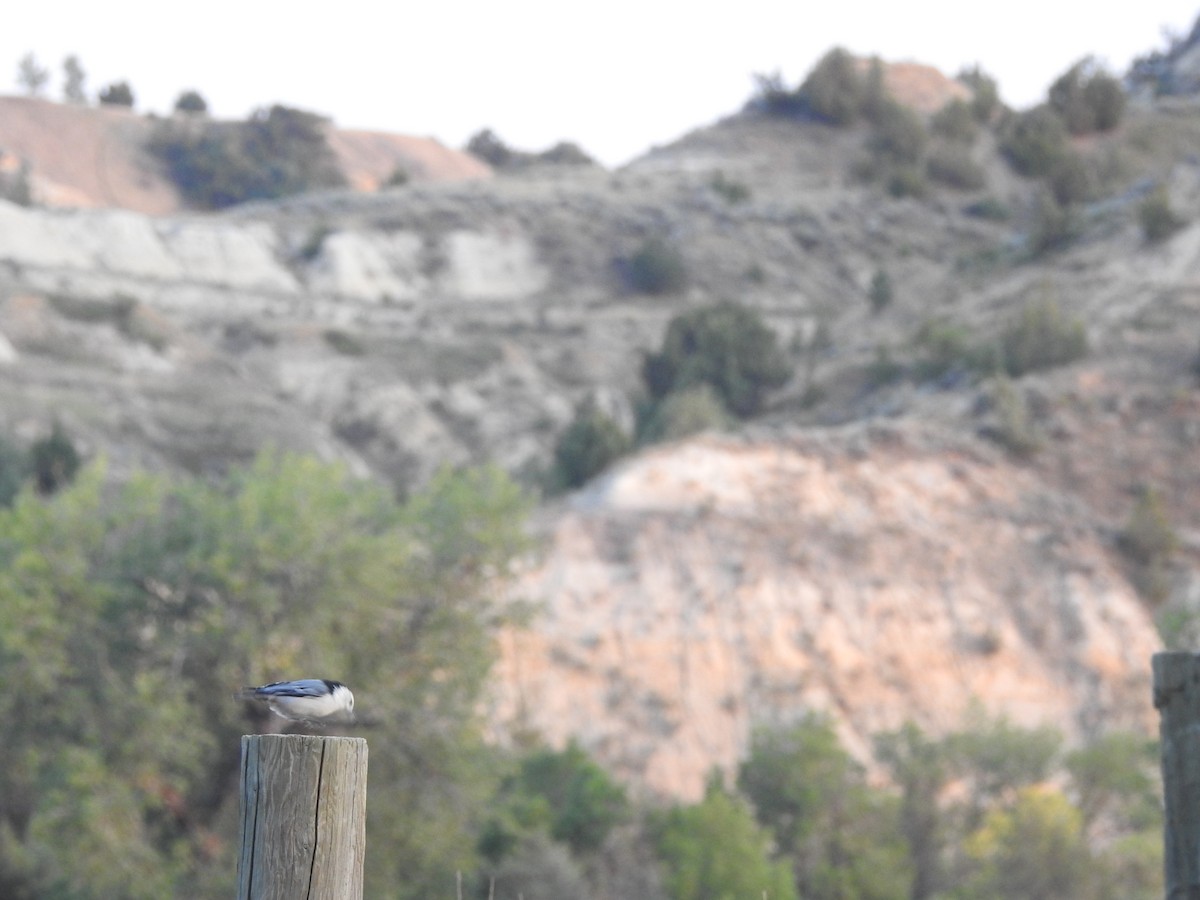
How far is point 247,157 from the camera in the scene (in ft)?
256

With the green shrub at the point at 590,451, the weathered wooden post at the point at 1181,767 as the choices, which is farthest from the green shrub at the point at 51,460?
the weathered wooden post at the point at 1181,767

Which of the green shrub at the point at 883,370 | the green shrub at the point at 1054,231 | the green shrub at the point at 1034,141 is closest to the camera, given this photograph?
the green shrub at the point at 883,370

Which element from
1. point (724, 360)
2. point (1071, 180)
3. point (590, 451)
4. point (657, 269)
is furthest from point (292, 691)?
point (1071, 180)

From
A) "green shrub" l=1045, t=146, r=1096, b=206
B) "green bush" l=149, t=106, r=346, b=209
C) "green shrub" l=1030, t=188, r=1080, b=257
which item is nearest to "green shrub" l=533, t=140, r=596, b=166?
"green bush" l=149, t=106, r=346, b=209

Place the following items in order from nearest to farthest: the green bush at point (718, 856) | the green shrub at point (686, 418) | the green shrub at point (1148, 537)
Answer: the green bush at point (718, 856)
the green shrub at point (1148, 537)
the green shrub at point (686, 418)

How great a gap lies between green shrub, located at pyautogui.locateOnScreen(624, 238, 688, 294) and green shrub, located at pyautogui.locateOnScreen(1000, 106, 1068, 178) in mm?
13508

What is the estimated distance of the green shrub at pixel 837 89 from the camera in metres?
65.8

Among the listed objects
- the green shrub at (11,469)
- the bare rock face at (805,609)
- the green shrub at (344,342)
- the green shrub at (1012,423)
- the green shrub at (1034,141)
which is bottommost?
the bare rock face at (805,609)

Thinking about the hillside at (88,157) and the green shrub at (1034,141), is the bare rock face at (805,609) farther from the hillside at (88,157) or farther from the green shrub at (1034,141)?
the hillside at (88,157)

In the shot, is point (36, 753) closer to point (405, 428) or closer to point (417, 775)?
point (417, 775)

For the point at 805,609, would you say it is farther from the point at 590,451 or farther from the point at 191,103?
the point at 191,103

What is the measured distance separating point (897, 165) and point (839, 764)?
4352cm

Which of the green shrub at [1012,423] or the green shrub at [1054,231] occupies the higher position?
the green shrub at [1054,231]

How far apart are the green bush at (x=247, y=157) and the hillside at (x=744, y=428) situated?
17305 millimetres
